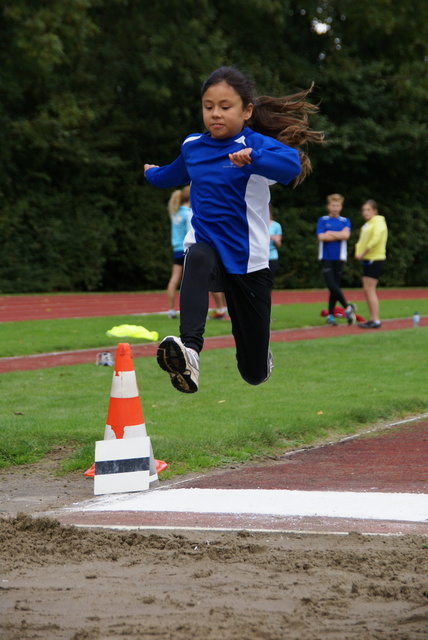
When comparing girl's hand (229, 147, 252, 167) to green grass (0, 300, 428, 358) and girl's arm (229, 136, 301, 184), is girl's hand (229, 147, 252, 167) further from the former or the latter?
green grass (0, 300, 428, 358)

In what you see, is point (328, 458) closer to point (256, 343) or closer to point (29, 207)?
point (256, 343)

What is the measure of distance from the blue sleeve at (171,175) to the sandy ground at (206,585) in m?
2.21

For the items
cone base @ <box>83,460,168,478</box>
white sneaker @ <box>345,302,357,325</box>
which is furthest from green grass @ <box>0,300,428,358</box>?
cone base @ <box>83,460,168,478</box>

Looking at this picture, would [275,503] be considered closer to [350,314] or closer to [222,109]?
[222,109]

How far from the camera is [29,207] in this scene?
29.5 meters

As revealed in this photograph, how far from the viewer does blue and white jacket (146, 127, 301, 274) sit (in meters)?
5.37

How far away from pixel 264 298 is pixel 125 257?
87.5 feet

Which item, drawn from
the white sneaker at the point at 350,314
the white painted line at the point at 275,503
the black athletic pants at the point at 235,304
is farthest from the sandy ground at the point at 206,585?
the white sneaker at the point at 350,314

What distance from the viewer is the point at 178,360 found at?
501cm

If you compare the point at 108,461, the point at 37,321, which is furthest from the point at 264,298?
the point at 37,321

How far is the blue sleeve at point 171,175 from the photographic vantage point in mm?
5812

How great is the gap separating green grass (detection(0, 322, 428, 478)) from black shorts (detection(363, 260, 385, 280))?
3.17 meters

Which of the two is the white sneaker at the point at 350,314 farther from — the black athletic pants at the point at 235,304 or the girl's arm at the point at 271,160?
the girl's arm at the point at 271,160

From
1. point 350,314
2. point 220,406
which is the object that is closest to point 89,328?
point 350,314
